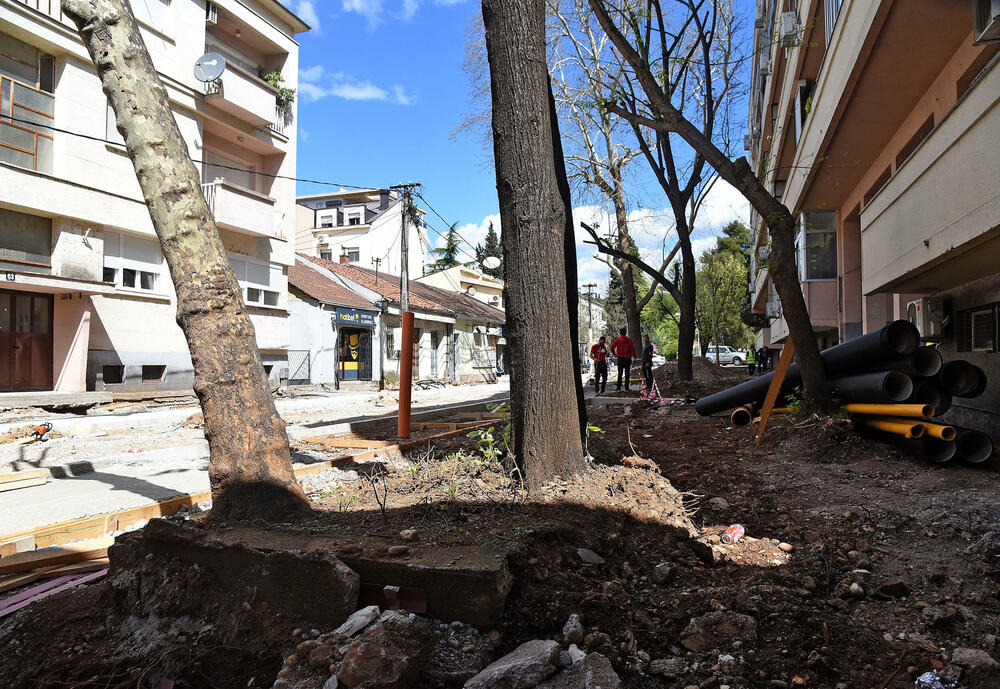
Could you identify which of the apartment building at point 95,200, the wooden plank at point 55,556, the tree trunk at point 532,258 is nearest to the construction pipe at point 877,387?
the tree trunk at point 532,258

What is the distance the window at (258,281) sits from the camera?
71.4 ft

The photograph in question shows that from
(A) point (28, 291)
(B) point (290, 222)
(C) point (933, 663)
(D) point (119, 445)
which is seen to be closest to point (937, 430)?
(C) point (933, 663)

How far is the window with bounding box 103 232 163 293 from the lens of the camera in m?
17.5

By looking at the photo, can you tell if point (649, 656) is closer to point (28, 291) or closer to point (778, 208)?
point (778, 208)

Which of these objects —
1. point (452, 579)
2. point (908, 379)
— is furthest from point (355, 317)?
point (452, 579)

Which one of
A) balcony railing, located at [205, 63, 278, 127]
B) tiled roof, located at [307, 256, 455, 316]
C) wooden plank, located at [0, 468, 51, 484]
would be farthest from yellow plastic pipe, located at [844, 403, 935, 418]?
tiled roof, located at [307, 256, 455, 316]

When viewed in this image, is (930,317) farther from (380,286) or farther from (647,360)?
(380,286)

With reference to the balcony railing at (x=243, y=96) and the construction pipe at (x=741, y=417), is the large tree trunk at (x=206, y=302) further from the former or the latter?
the balcony railing at (x=243, y=96)

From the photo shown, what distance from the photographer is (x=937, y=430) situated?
570cm

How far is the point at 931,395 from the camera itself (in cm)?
654

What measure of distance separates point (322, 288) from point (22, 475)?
73.6 feet

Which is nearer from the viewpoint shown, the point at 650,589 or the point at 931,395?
the point at 650,589

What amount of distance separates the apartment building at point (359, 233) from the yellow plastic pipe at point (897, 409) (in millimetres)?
39759

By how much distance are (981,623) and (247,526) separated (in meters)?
3.64
